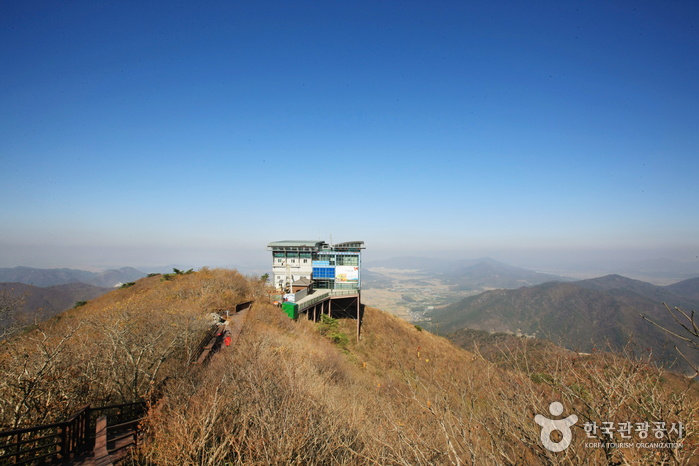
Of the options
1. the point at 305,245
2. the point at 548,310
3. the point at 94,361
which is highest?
the point at 305,245

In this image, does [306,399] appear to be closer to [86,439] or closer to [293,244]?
[86,439]

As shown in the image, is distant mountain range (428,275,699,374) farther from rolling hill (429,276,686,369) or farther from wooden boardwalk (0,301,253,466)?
wooden boardwalk (0,301,253,466)

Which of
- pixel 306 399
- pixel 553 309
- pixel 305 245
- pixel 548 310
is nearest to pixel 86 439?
pixel 306 399

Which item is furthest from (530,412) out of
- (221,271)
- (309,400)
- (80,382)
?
(221,271)

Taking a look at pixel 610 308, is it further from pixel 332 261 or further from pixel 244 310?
pixel 244 310

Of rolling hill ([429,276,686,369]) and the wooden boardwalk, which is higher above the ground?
the wooden boardwalk

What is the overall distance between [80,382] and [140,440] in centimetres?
411

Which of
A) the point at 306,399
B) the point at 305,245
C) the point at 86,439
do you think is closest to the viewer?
the point at 86,439

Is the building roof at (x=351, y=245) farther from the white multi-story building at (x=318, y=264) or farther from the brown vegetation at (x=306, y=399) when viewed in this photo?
the brown vegetation at (x=306, y=399)

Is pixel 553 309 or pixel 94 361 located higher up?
pixel 94 361

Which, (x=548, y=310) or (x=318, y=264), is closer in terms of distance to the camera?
(x=318, y=264)

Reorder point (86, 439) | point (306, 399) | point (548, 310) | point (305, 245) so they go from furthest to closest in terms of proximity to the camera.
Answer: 1. point (548, 310)
2. point (305, 245)
3. point (306, 399)
4. point (86, 439)

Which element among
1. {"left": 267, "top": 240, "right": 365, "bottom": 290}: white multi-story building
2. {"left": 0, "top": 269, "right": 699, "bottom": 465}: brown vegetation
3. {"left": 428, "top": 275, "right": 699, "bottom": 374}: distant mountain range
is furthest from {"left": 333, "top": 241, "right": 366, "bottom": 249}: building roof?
{"left": 428, "top": 275, "right": 699, "bottom": 374}: distant mountain range

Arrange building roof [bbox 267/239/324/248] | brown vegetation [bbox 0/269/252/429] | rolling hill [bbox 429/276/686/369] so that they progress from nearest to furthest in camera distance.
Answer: brown vegetation [bbox 0/269/252/429], building roof [bbox 267/239/324/248], rolling hill [bbox 429/276/686/369]
